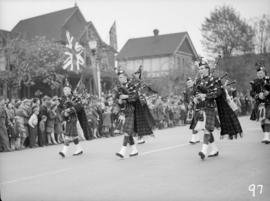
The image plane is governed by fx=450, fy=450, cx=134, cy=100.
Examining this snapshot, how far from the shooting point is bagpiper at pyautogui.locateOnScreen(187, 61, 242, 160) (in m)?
8.98

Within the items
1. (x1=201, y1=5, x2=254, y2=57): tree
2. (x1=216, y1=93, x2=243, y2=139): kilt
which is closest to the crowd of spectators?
(x1=216, y1=93, x2=243, y2=139): kilt

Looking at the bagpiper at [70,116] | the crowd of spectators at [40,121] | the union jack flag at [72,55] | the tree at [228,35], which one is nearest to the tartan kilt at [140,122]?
the crowd of spectators at [40,121]

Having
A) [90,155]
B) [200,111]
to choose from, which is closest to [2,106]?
[90,155]

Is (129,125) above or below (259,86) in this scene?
below

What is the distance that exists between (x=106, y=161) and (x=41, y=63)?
2283cm

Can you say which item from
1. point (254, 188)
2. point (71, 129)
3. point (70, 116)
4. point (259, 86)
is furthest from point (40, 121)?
point (254, 188)

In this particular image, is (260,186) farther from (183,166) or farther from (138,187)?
(183,166)

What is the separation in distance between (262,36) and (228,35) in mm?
2111

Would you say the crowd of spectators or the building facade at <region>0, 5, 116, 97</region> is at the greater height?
the building facade at <region>0, 5, 116, 97</region>

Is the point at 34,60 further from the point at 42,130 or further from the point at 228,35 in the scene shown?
the point at 42,130

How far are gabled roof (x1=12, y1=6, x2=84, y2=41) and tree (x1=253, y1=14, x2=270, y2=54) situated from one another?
20715 mm

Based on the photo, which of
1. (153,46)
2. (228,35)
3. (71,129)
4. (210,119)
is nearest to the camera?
(210,119)

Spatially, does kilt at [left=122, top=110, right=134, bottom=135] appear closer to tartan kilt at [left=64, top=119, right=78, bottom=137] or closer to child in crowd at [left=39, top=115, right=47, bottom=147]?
tartan kilt at [left=64, top=119, right=78, bottom=137]

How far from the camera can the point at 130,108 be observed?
10352 mm
